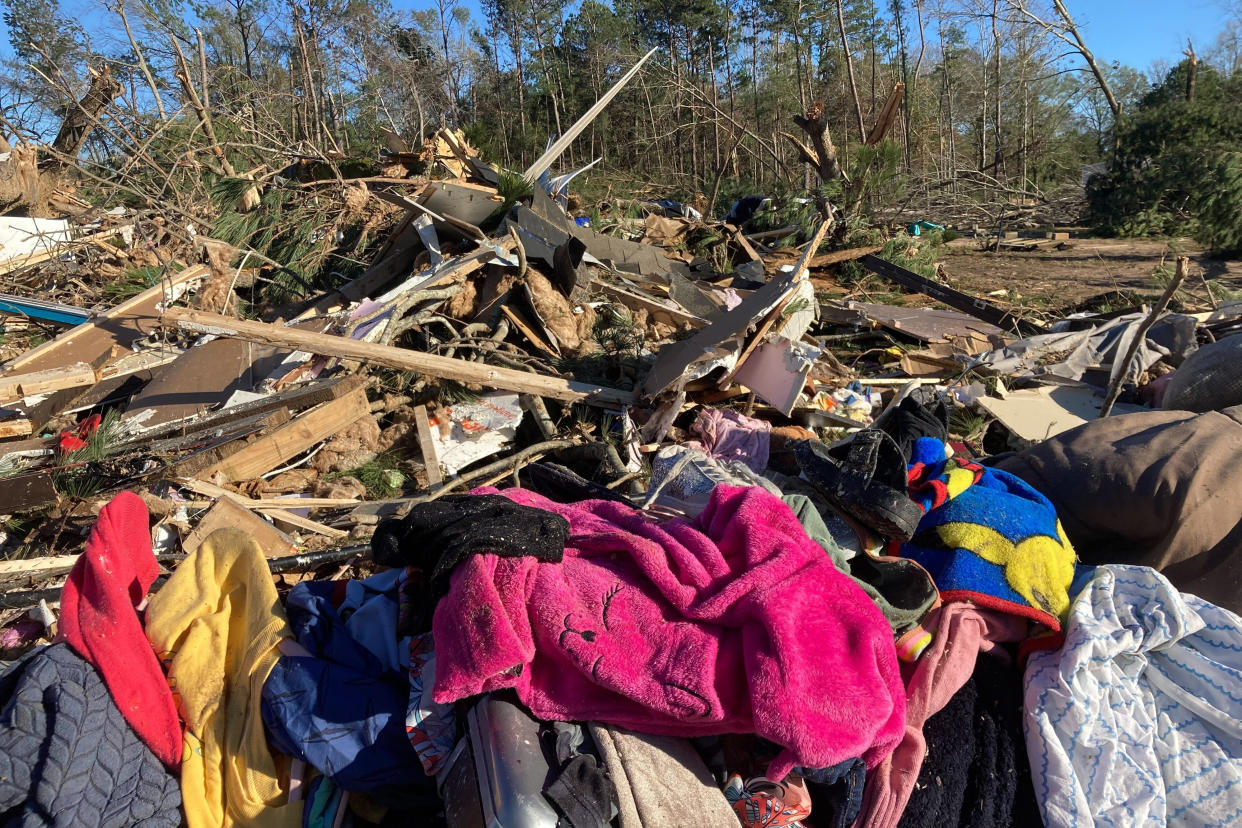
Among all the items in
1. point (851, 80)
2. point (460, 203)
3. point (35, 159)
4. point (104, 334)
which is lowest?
A: point (104, 334)

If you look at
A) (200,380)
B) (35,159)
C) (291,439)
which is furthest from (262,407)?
(35,159)

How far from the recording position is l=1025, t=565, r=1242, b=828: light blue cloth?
157cm

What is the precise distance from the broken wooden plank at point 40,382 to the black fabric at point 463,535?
3.20 metres

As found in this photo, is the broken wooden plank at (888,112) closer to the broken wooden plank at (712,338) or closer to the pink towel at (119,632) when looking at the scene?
the broken wooden plank at (712,338)

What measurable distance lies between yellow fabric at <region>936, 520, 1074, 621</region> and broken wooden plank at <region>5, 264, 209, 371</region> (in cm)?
485

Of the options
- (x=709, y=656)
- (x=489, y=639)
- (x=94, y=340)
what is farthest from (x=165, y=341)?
(x=709, y=656)

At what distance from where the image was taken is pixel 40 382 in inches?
151

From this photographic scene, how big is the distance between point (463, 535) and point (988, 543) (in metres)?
1.37

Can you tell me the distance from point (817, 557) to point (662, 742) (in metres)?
0.55

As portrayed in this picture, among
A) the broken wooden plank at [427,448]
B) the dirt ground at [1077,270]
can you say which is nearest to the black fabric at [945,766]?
the broken wooden plank at [427,448]

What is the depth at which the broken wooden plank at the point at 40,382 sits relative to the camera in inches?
151

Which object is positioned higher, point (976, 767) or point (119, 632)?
point (119, 632)

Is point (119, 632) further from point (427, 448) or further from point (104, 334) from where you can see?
point (104, 334)

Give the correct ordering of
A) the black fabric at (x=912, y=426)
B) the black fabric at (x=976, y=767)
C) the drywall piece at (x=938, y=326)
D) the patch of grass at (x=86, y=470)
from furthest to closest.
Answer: the drywall piece at (x=938, y=326), the patch of grass at (x=86, y=470), the black fabric at (x=912, y=426), the black fabric at (x=976, y=767)
